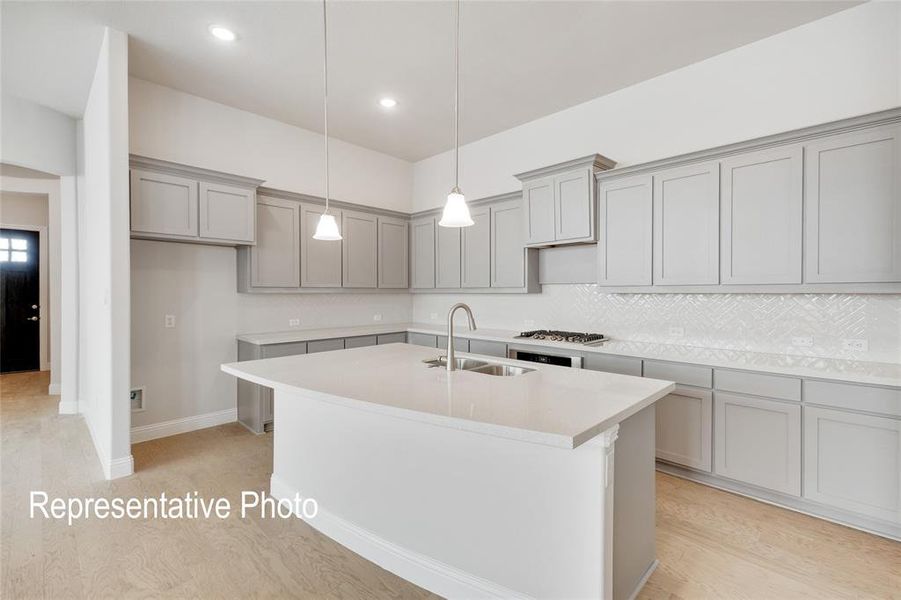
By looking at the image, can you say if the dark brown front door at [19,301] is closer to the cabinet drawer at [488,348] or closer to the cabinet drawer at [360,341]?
the cabinet drawer at [360,341]

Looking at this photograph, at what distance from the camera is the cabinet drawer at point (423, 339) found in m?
4.75

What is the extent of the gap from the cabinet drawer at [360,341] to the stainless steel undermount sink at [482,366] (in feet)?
6.93

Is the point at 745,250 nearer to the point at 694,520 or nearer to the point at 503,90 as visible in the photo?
the point at 694,520

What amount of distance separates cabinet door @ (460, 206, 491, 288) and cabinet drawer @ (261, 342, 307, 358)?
1.89 meters

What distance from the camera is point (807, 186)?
2613mm

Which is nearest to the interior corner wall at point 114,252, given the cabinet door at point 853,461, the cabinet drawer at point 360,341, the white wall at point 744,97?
the cabinet drawer at point 360,341

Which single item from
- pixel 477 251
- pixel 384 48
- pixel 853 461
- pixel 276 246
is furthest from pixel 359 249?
pixel 853 461

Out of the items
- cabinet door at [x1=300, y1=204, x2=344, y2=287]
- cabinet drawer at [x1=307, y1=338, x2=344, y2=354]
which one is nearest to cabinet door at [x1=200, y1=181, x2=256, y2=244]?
cabinet door at [x1=300, y1=204, x2=344, y2=287]

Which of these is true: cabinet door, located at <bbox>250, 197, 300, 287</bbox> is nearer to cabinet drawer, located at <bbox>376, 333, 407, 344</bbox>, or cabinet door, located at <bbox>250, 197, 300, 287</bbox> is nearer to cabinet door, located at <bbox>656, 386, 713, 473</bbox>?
cabinet drawer, located at <bbox>376, 333, 407, 344</bbox>

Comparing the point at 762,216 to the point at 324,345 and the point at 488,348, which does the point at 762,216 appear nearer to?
the point at 488,348

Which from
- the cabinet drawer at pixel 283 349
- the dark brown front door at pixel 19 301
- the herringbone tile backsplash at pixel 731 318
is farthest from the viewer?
the dark brown front door at pixel 19 301

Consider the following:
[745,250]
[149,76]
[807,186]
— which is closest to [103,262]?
[149,76]

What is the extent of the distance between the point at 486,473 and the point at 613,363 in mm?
1876

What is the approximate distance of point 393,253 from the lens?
5.30 metres
